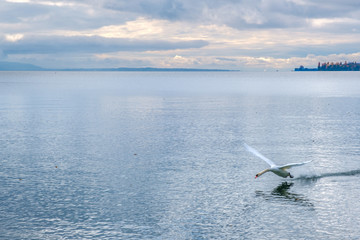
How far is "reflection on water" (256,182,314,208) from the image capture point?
20812 mm

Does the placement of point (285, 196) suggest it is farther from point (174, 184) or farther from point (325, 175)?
point (174, 184)

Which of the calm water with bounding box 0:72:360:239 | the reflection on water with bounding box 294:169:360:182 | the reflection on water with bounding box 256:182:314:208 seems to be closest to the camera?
the calm water with bounding box 0:72:360:239

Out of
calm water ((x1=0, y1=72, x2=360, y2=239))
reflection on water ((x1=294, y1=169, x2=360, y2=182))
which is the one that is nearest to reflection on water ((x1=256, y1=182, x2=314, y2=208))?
calm water ((x1=0, y1=72, x2=360, y2=239))

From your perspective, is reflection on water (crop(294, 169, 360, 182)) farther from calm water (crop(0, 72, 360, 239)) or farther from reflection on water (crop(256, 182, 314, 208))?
reflection on water (crop(256, 182, 314, 208))

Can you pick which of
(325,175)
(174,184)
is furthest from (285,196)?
(174,184)

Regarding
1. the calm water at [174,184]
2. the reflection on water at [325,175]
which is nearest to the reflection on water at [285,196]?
the calm water at [174,184]

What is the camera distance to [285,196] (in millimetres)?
21688

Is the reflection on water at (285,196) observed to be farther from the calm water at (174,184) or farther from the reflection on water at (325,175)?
the reflection on water at (325,175)

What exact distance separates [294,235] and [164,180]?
9058 millimetres

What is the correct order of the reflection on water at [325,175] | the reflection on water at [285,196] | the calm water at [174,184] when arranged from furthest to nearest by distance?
the reflection on water at [325,175]
the reflection on water at [285,196]
the calm water at [174,184]

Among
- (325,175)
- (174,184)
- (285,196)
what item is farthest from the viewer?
(325,175)

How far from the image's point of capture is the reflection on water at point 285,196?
20.8 m

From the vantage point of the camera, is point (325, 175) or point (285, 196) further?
point (325, 175)

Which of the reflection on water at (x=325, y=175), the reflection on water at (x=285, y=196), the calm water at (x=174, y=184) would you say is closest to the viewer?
the calm water at (x=174, y=184)
